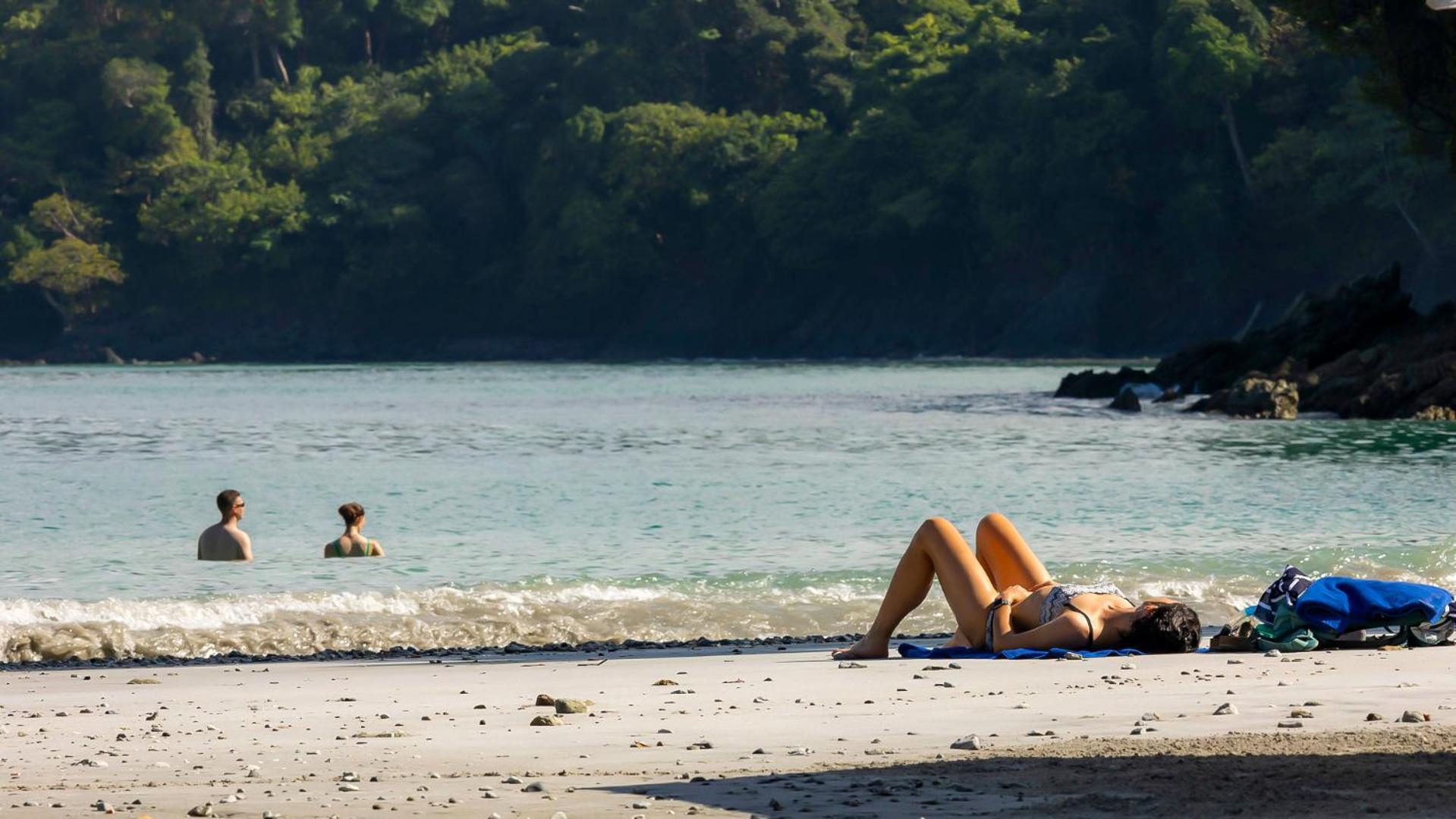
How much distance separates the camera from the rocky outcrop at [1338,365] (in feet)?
117

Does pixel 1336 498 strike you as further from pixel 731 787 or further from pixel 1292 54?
pixel 1292 54

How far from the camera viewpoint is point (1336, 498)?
2014 centimetres

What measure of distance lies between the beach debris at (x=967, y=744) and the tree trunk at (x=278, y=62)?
323ft

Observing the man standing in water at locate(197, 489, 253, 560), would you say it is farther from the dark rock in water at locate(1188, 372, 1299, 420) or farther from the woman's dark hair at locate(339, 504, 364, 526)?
the dark rock in water at locate(1188, 372, 1299, 420)

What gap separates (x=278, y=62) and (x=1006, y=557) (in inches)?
3829

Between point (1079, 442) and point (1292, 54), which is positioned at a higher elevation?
point (1292, 54)

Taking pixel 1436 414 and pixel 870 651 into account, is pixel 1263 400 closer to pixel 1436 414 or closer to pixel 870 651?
pixel 1436 414

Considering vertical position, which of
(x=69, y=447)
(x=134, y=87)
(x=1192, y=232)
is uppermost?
(x=134, y=87)

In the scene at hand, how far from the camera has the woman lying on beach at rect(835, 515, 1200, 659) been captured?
890 centimetres

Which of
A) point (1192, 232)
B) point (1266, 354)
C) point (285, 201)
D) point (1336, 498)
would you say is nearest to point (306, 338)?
point (285, 201)

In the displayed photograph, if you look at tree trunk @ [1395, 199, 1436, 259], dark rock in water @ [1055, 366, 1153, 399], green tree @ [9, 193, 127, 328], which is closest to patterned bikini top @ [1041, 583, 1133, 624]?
dark rock in water @ [1055, 366, 1153, 399]

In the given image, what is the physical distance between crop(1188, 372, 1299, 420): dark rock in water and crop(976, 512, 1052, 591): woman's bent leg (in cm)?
2908

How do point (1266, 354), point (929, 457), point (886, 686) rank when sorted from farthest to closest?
point (1266, 354) < point (929, 457) < point (886, 686)

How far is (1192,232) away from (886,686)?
62.8 meters
